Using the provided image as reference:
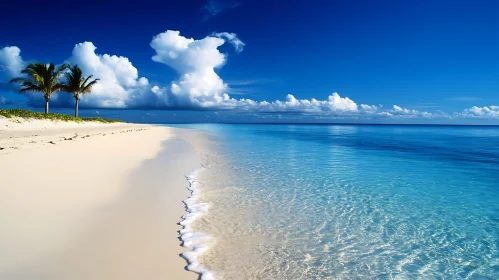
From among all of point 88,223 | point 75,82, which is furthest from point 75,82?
point 88,223

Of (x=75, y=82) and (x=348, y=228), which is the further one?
(x=75, y=82)

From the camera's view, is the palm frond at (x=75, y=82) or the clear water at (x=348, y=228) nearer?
the clear water at (x=348, y=228)

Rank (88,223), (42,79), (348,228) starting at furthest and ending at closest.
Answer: (42,79) → (348,228) → (88,223)

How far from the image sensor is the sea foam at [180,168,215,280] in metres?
3.77

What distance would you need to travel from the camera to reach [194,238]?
15.6 ft

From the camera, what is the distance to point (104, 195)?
6.70 meters

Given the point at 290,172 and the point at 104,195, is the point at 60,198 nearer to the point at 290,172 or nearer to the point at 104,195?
the point at 104,195

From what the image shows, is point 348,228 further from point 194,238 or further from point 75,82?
point 75,82

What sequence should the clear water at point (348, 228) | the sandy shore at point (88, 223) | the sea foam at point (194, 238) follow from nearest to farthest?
the sandy shore at point (88, 223), the sea foam at point (194, 238), the clear water at point (348, 228)

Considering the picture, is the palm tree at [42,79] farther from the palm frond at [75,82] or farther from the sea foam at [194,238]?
the sea foam at [194,238]

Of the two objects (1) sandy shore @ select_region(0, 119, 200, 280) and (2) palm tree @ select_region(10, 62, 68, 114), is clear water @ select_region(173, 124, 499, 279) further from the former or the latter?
(2) palm tree @ select_region(10, 62, 68, 114)

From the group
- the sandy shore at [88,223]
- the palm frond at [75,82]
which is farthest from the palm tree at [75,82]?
the sandy shore at [88,223]

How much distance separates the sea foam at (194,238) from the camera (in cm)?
377

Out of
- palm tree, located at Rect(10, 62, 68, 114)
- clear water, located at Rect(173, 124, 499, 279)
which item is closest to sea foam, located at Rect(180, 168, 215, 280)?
clear water, located at Rect(173, 124, 499, 279)
